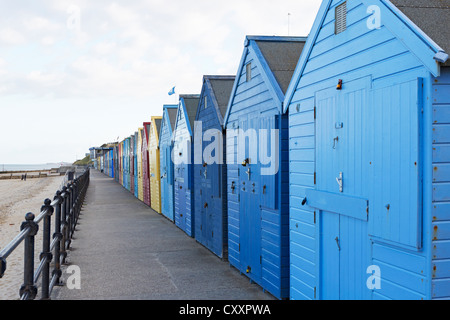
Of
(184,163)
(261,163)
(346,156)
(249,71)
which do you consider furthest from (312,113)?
(184,163)

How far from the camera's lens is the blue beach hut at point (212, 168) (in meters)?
8.92

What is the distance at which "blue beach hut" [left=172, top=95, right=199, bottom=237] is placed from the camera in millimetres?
11641

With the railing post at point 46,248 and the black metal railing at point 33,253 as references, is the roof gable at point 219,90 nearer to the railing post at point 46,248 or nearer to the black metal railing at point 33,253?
the black metal railing at point 33,253

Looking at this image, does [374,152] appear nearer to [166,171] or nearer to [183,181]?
[183,181]

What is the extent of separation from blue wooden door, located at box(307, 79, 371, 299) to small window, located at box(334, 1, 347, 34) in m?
0.61

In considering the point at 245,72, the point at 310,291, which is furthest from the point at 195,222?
A: the point at 310,291

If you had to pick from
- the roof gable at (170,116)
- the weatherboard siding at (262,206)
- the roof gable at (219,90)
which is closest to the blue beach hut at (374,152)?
the weatherboard siding at (262,206)

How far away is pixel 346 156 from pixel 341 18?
1375 millimetres

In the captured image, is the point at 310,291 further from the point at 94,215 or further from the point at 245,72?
the point at 94,215

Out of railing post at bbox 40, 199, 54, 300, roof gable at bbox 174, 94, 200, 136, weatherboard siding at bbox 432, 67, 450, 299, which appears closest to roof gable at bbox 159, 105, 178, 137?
roof gable at bbox 174, 94, 200, 136

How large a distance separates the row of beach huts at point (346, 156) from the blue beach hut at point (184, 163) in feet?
10.5

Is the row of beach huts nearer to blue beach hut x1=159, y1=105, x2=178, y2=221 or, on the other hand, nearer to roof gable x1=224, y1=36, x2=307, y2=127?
roof gable x1=224, y1=36, x2=307, y2=127
